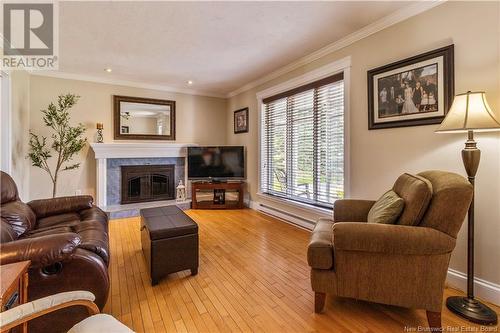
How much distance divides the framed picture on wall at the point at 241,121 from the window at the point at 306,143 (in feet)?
2.03

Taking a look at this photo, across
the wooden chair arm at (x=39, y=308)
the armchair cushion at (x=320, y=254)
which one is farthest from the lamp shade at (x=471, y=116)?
the wooden chair arm at (x=39, y=308)

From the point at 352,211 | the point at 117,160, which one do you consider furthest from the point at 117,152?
the point at 352,211

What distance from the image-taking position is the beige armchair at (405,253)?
1498mm

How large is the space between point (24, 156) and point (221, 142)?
3.50m

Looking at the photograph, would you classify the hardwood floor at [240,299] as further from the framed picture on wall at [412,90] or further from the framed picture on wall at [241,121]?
the framed picture on wall at [241,121]

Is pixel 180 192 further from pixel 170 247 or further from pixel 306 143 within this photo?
pixel 170 247

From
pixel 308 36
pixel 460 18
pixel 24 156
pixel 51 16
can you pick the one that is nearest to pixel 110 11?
pixel 51 16

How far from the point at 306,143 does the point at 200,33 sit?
2.04 meters

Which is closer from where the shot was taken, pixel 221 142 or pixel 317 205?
pixel 317 205

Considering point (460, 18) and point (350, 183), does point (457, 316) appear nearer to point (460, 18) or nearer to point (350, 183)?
point (350, 183)

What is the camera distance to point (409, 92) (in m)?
2.39

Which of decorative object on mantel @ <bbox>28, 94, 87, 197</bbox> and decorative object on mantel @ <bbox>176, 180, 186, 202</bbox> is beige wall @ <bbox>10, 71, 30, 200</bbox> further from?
decorative object on mantel @ <bbox>176, 180, 186, 202</bbox>

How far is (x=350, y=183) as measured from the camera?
301cm

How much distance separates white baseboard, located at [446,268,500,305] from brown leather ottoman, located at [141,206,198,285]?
224 cm
